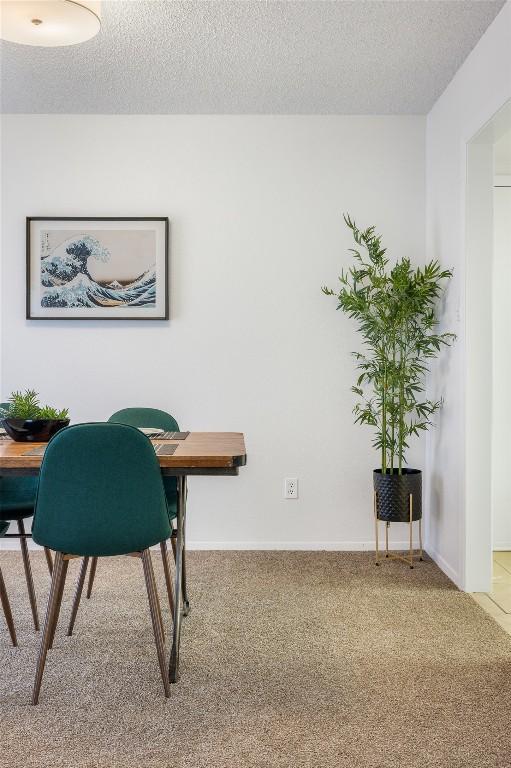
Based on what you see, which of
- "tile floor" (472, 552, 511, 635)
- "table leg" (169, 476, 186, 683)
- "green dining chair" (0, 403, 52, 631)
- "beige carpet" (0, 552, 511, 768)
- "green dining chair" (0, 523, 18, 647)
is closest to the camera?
"beige carpet" (0, 552, 511, 768)

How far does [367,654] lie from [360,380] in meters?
1.59

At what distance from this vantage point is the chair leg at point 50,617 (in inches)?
81.1

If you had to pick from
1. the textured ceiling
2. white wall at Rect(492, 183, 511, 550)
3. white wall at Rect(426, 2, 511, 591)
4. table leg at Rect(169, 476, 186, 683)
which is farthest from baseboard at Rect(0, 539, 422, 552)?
the textured ceiling

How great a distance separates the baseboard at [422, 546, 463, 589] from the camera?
3.23m

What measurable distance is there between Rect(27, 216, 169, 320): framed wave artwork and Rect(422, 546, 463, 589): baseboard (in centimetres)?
202

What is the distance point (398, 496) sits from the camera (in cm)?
345

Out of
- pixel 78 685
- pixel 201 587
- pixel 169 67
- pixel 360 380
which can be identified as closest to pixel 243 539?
pixel 201 587

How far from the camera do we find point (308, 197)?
12.6 ft

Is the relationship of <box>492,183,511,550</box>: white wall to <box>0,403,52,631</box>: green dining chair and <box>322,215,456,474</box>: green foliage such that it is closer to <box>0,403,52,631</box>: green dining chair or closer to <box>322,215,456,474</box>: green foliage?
<box>322,215,456,474</box>: green foliage

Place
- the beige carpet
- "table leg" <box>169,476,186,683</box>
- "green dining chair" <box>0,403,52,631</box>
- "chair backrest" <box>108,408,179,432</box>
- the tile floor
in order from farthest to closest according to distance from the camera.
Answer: "chair backrest" <box>108,408,179,432</box>
the tile floor
"green dining chair" <box>0,403,52,631</box>
"table leg" <box>169,476,186,683</box>
the beige carpet

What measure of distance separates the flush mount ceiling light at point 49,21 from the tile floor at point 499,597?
2851mm

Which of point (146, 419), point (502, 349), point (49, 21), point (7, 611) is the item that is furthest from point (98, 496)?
point (502, 349)

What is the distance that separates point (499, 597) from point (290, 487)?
4.19 feet

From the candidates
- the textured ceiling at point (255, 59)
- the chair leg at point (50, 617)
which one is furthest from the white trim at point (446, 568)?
the textured ceiling at point (255, 59)
